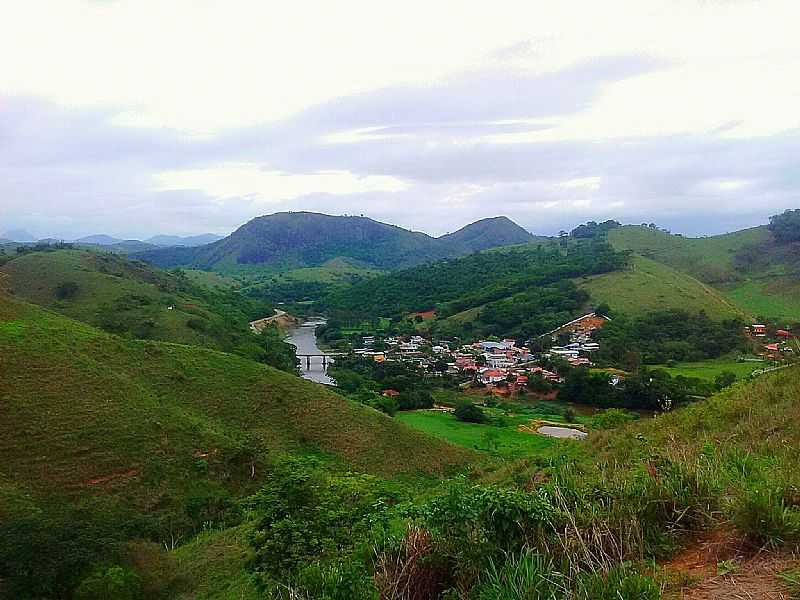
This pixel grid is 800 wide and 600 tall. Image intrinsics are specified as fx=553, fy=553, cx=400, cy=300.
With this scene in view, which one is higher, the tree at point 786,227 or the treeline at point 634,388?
the tree at point 786,227

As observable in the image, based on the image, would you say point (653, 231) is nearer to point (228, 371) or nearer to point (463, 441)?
point (463, 441)

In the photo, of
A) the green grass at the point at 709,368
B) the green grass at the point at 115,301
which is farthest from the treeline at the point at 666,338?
the green grass at the point at 115,301

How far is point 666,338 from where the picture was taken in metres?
67.4

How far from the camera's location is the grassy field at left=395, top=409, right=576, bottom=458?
3173 centimetres

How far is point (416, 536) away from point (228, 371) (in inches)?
1132

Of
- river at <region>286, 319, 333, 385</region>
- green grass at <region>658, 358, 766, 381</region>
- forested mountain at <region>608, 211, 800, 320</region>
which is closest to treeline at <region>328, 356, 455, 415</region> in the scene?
river at <region>286, 319, 333, 385</region>

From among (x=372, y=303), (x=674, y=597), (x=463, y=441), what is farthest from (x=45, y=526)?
(x=372, y=303)

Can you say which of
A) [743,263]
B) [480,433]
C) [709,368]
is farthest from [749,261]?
[480,433]

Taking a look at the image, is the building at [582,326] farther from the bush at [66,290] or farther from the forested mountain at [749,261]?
the bush at [66,290]

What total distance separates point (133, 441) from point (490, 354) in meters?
54.4

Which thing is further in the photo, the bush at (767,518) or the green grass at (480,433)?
the green grass at (480,433)

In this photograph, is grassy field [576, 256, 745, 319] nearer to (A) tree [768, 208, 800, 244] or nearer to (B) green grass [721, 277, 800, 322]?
(B) green grass [721, 277, 800, 322]

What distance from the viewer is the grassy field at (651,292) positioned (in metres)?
77.2

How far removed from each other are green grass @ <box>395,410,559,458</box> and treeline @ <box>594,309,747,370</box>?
2454cm
